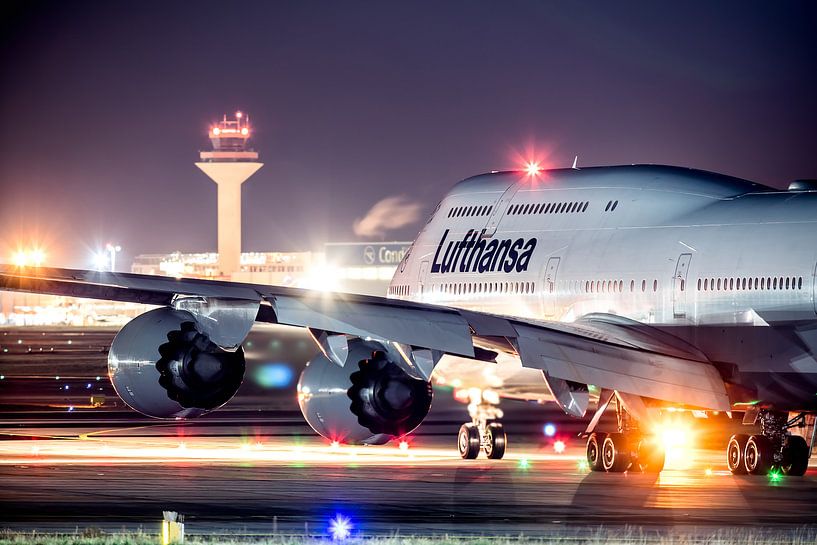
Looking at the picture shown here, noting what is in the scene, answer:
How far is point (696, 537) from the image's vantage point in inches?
816

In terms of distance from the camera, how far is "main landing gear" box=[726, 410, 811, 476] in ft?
101

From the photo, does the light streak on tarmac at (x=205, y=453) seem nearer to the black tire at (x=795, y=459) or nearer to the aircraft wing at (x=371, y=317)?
the black tire at (x=795, y=459)

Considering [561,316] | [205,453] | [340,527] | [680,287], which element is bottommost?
[340,527]

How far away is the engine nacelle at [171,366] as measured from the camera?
24.1 metres

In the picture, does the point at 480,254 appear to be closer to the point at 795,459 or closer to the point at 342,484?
the point at 795,459

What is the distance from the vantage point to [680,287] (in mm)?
30469

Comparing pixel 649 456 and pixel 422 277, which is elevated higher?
pixel 422 277

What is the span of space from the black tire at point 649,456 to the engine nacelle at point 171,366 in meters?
9.72

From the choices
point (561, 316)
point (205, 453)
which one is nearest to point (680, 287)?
point (561, 316)

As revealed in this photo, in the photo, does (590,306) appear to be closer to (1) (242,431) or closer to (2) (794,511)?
(2) (794,511)

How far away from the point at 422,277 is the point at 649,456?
8.88 metres

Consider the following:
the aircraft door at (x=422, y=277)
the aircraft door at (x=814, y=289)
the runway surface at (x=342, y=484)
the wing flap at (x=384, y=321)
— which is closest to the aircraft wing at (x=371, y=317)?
the wing flap at (x=384, y=321)

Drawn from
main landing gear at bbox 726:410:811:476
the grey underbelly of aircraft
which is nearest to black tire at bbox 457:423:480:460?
main landing gear at bbox 726:410:811:476

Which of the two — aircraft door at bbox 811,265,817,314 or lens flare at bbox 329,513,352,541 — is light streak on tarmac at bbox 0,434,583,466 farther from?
lens flare at bbox 329,513,352,541
